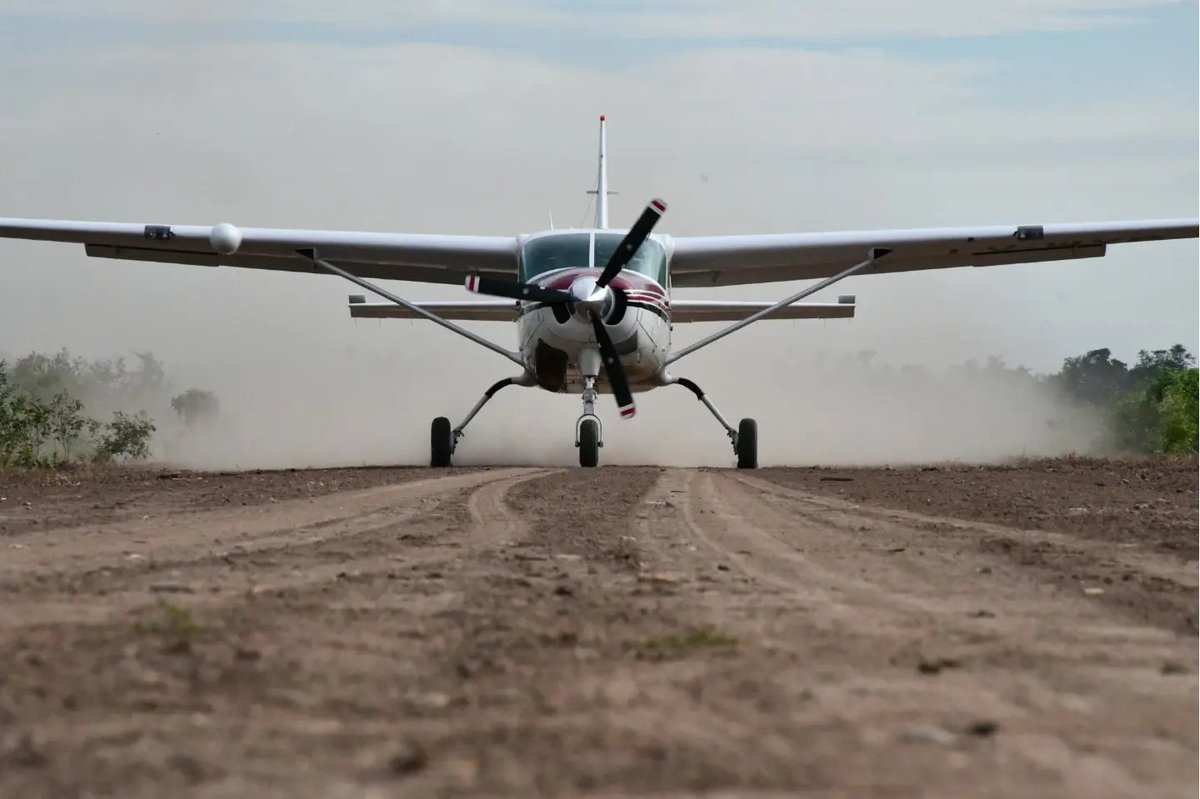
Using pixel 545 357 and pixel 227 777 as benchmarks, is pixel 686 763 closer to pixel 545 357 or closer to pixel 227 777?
pixel 227 777

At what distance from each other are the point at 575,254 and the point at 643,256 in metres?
1.06

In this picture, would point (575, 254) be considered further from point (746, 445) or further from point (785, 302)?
point (746, 445)

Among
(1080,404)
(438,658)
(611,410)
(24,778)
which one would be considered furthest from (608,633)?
(1080,404)

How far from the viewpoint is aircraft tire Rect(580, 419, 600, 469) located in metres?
18.1

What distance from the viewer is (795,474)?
16.2m

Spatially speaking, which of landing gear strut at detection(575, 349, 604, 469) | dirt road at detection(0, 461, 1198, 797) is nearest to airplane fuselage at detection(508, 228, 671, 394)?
landing gear strut at detection(575, 349, 604, 469)

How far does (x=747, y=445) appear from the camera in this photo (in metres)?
22.2

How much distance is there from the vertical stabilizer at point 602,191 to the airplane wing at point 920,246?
4.93ft

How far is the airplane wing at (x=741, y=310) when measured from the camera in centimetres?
2461

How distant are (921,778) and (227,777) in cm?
113

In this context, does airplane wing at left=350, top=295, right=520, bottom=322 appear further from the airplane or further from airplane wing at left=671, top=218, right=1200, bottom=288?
airplane wing at left=671, top=218, right=1200, bottom=288

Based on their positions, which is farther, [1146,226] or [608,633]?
[1146,226]

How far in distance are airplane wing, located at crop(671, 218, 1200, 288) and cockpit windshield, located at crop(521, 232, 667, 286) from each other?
7.31 ft

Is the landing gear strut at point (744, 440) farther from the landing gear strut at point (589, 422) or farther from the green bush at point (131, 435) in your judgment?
the green bush at point (131, 435)
